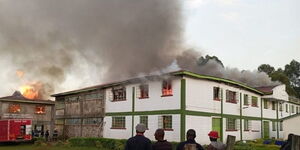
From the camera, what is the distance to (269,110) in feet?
113

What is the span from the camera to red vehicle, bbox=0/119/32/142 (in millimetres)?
29797

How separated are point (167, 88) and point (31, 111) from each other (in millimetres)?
21070

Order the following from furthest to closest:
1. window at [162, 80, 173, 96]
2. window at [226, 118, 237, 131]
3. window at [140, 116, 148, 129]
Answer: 1. window at [226, 118, 237, 131]
2. window at [140, 116, 148, 129]
3. window at [162, 80, 173, 96]

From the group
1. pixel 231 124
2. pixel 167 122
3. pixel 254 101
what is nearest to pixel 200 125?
pixel 167 122

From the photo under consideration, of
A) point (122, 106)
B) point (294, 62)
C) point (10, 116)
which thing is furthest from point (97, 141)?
point (294, 62)

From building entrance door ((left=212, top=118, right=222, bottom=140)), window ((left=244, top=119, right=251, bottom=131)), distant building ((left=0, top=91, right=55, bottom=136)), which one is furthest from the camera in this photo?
distant building ((left=0, top=91, right=55, bottom=136))

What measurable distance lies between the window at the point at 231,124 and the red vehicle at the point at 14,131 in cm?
1867

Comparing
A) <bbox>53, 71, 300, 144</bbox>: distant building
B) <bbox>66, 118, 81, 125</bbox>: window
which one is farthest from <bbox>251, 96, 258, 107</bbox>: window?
<bbox>66, 118, 81, 125</bbox>: window

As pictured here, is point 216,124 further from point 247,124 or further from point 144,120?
point 247,124

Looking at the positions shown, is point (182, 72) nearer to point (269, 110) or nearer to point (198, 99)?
point (198, 99)

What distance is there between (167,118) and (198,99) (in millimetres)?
2653

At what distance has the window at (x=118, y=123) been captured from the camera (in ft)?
89.8

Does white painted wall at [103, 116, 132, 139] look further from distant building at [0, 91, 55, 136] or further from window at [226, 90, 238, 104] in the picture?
distant building at [0, 91, 55, 136]

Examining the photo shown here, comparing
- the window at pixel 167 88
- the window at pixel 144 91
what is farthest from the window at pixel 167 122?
the window at pixel 144 91
